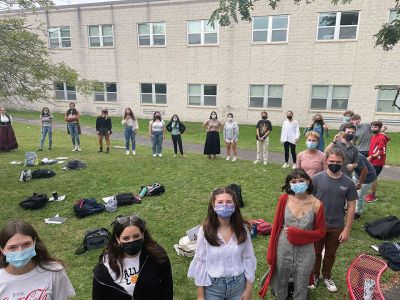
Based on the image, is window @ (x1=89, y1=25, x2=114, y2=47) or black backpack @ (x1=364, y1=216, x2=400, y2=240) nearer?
A: black backpack @ (x1=364, y1=216, x2=400, y2=240)

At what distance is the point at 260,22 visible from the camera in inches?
791

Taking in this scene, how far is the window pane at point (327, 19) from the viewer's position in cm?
1853

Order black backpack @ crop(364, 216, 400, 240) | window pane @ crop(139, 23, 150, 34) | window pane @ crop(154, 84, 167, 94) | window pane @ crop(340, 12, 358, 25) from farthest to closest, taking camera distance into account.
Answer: window pane @ crop(154, 84, 167, 94) < window pane @ crop(139, 23, 150, 34) < window pane @ crop(340, 12, 358, 25) < black backpack @ crop(364, 216, 400, 240)

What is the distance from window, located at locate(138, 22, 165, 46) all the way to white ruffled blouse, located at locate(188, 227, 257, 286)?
70.8 ft

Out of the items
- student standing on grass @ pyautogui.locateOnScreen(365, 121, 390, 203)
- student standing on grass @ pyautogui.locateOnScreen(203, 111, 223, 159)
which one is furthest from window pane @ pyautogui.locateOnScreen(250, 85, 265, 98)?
student standing on grass @ pyautogui.locateOnScreen(365, 121, 390, 203)

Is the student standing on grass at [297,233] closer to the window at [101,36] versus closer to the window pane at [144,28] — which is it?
the window pane at [144,28]

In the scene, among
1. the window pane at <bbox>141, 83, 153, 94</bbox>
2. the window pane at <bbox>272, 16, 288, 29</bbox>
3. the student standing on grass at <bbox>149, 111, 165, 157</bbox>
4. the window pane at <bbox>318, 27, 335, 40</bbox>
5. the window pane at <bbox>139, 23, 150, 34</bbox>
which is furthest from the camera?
the window pane at <bbox>141, 83, 153, 94</bbox>

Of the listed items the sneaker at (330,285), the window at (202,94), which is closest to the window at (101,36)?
the window at (202,94)

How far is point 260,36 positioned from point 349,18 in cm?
517

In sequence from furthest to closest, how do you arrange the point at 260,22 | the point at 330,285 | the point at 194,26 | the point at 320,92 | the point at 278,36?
1. the point at 194,26
2. the point at 260,22
3. the point at 278,36
4. the point at 320,92
5. the point at 330,285

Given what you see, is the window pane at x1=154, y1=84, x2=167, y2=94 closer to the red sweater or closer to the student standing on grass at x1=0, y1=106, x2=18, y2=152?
the student standing on grass at x1=0, y1=106, x2=18, y2=152

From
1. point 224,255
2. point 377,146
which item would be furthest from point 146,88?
point 224,255

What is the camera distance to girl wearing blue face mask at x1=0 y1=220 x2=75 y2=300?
2537mm

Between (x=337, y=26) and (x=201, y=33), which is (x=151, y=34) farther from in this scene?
(x=337, y=26)
